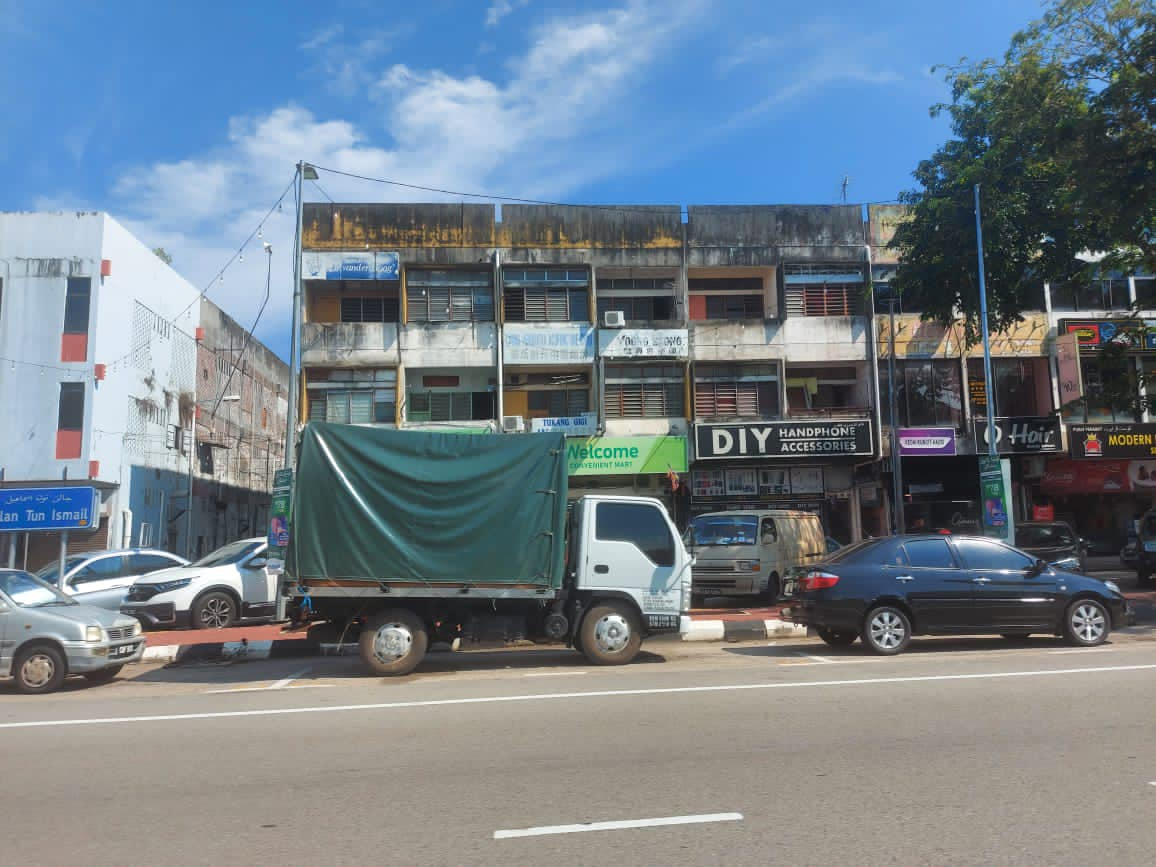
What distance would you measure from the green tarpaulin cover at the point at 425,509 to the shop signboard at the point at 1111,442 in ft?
75.9

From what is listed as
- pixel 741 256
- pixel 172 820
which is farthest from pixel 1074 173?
pixel 172 820

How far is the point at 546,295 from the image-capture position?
89.6ft

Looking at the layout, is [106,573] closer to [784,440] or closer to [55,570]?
[55,570]

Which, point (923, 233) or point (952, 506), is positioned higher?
point (923, 233)

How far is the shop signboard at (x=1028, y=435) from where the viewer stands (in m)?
27.3

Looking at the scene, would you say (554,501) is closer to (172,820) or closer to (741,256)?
(172,820)

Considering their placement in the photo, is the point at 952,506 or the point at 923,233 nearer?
the point at 923,233

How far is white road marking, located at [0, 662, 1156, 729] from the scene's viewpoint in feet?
27.1

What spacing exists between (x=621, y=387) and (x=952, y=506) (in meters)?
11.3

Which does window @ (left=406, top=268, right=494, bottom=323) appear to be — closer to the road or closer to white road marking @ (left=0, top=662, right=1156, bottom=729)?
the road

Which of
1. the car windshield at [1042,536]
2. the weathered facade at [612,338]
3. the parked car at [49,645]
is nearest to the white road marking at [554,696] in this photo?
the parked car at [49,645]

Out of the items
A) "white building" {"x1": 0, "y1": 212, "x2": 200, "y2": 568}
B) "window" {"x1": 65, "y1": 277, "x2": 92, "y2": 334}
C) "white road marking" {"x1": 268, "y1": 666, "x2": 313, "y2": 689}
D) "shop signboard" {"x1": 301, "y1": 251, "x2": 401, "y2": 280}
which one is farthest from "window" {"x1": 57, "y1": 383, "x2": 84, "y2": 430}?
"white road marking" {"x1": 268, "y1": 666, "x2": 313, "y2": 689}

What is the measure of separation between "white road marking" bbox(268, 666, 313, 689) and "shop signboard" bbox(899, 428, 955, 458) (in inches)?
804

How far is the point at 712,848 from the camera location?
14.4ft
